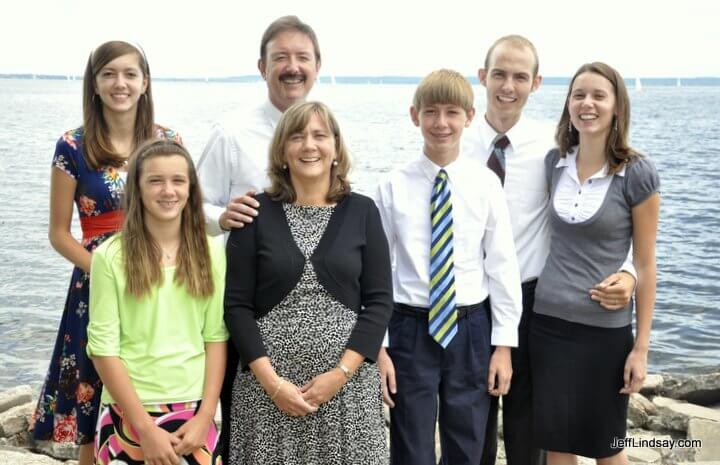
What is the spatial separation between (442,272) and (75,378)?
1.72m

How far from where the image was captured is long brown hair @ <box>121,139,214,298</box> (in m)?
3.01

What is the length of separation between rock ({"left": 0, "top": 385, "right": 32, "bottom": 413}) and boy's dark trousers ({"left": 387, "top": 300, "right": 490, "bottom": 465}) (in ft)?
14.3

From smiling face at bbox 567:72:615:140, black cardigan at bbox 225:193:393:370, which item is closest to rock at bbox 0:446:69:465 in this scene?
black cardigan at bbox 225:193:393:370

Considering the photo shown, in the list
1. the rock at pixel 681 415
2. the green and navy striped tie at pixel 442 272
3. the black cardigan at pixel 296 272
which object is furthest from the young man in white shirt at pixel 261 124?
the rock at pixel 681 415

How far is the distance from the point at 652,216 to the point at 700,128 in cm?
4683

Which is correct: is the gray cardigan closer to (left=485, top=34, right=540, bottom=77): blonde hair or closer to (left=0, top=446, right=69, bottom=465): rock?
(left=485, top=34, right=540, bottom=77): blonde hair

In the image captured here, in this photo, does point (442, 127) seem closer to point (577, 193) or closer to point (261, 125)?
point (577, 193)

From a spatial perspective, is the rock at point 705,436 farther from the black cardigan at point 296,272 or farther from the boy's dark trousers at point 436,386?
the black cardigan at point 296,272

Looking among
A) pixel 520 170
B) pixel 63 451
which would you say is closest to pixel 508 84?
pixel 520 170

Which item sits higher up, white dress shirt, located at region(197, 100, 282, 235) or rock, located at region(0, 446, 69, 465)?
white dress shirt, located at region(197, 100, 282, 235)

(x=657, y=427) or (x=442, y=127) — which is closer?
(x=442, y=127)

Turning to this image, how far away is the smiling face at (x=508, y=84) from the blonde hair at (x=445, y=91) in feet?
1.38

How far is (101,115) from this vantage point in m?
3.64

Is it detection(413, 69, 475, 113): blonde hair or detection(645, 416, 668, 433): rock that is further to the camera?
detection(645, 416, 668, 433): rock
